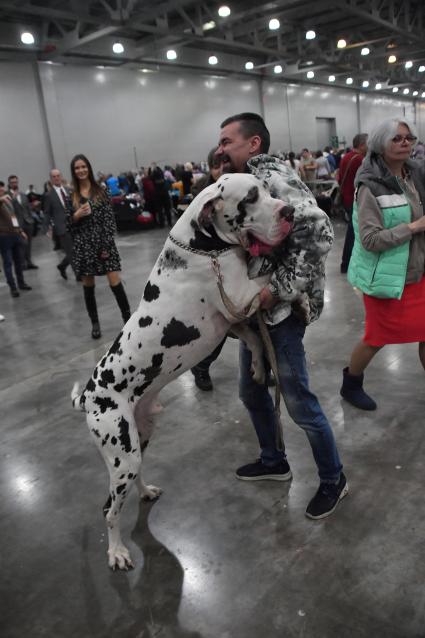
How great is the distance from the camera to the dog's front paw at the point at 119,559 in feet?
7.38

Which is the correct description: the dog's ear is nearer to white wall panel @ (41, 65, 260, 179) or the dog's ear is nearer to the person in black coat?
the person in black coat

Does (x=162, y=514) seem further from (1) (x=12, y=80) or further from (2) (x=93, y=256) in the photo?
(1) (x=12, y=80)

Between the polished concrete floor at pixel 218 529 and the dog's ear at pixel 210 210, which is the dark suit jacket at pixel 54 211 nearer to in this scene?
the polished concrete floor at pixel 218 529

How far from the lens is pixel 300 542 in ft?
7.48

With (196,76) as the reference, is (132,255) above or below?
below

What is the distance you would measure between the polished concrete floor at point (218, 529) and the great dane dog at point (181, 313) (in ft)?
0.89

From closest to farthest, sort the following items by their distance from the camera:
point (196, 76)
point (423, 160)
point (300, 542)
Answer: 1. point (300, 542)
2. point (423, 160)
3. point (196, 76)

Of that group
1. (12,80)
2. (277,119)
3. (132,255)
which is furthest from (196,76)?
(132,255)

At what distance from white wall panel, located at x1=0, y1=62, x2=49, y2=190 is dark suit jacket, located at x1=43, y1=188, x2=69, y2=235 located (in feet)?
30.8

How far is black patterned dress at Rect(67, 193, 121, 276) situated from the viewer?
16.3 feet

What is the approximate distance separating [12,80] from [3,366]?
13946 mm

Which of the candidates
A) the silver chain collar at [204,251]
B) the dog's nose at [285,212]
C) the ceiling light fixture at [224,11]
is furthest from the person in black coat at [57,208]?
the ceiling light fixture at [224,11]

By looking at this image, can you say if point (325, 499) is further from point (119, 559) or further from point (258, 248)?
point (258, 248)

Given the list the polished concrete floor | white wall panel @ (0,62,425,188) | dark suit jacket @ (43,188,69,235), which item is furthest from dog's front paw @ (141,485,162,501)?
white wall panel @ (0,62,425,188)
